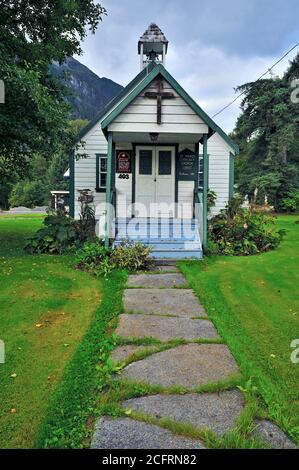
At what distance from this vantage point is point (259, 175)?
99.0 ft

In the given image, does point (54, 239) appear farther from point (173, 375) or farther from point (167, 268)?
point (173, 375)

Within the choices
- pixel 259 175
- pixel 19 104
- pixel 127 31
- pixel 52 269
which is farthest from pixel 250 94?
pixel 52 269

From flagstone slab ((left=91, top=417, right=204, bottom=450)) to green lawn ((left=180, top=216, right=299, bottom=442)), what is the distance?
30.9 inches

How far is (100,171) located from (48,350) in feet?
34.1

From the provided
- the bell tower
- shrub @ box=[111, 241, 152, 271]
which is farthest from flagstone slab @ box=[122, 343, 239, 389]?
the bell tower

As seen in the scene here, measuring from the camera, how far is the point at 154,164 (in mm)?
11891

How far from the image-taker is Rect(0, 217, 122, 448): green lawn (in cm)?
255

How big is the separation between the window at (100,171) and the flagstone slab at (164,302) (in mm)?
8086

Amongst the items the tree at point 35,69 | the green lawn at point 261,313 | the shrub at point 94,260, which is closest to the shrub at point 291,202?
the green lawn at point 261,313

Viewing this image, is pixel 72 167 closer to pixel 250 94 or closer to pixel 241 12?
pixel 241 12

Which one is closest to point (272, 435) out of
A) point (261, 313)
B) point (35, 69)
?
point (261, 313)

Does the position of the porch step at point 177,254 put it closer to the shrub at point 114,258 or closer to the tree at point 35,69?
the shrub at point 114,258
